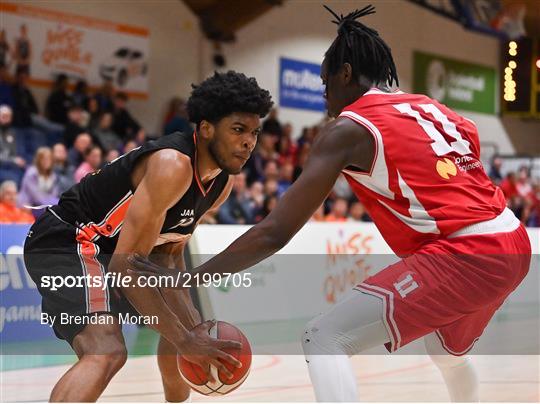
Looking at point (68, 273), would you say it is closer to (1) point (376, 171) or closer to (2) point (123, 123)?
(1) point (376, 171)

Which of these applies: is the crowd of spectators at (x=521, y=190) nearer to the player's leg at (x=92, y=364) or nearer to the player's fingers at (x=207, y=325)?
the player's fingers at (x=207, y=325)

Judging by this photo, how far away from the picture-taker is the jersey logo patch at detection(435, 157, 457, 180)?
3.19m

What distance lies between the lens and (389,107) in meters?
3.25

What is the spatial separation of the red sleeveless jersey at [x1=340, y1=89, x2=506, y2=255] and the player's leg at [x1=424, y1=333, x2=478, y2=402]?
0.71m

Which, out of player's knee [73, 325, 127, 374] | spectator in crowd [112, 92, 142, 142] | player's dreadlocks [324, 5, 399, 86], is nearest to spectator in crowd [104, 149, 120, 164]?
spectator in crowd [112, 92, 142, 142]

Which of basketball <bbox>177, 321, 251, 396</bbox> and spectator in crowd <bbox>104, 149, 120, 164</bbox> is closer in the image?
basketball <bbox>177, 321, 251, 396</bbox>

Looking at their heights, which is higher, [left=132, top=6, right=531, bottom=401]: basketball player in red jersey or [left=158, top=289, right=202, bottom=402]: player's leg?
[left=132, top=6, right=531, bottom=401]: basketball player in red jersey

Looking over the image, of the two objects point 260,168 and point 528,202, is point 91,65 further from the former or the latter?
point 528,202

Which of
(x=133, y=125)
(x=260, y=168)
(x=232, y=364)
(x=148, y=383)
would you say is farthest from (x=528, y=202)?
(x=232, y=364)

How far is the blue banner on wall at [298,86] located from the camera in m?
15.4

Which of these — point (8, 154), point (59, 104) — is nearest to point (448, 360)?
point (8, 154)

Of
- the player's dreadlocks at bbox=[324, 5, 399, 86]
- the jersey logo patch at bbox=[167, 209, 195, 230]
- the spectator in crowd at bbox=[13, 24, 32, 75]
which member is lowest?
the jersey logo patch at bbox=[167, 209, 195, 230]

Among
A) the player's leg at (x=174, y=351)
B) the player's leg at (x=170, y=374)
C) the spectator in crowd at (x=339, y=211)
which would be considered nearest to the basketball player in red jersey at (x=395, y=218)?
the player's leg at (x=174, y=351)

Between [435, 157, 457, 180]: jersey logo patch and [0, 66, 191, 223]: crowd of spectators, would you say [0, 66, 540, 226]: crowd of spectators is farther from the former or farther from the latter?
[435, 157, 457, 180]: jersey logo patch
